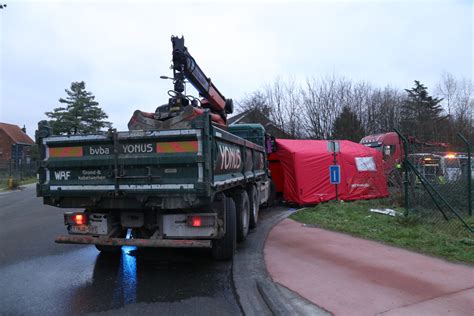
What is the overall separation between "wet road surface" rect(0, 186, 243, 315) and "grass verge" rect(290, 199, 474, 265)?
3435 millimetres

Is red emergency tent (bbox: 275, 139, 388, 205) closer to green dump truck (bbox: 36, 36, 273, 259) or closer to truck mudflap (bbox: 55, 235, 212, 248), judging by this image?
green dump truck (bbox: 36, 36, 273, 259)

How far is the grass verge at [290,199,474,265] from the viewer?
6.97 metres

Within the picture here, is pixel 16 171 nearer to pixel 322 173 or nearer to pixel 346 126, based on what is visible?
pixel 346 126

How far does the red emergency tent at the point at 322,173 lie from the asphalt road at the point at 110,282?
283 inches

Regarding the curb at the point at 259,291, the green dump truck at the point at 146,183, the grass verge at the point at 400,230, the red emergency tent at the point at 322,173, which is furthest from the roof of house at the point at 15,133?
the curb at the point at 259,291

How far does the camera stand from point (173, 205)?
227 inches

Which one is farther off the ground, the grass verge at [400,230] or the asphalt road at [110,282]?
the grass verge at [400,230]

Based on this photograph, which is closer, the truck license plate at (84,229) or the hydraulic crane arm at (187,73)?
the truck license plate at (84,229)

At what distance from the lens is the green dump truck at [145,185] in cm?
566

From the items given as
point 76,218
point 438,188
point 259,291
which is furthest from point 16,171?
point 259,291

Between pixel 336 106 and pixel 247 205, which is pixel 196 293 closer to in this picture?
pixel 247 205

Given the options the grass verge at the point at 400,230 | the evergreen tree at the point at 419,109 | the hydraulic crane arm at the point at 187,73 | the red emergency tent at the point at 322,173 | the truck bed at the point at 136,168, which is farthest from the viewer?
the evergreen tree at the point at 419,109

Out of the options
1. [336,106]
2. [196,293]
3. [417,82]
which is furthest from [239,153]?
[417,82]

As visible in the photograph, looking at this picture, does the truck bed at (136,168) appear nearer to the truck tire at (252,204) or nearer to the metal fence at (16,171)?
the truck tire at (252,204)
